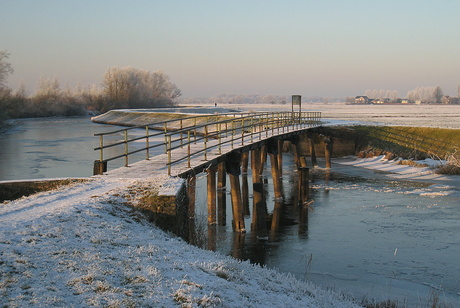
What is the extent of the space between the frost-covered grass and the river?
3251mm

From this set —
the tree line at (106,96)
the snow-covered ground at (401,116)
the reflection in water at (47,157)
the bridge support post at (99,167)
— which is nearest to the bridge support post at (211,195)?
the bridge support post at (99,167)

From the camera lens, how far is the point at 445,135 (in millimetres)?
37344

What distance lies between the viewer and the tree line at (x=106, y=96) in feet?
339

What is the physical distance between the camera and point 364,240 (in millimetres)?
15977

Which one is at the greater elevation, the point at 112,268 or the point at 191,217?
the point at 112,268

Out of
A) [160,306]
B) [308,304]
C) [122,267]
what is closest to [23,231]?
[122,267]

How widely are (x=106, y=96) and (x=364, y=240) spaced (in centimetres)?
11185

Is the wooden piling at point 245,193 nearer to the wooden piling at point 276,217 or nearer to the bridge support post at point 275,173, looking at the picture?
the wooden piling at point 276,217

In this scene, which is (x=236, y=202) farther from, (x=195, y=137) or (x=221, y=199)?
(x=221, y=199)

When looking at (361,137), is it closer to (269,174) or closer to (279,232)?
(269,174)

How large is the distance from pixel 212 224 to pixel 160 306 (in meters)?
12.1

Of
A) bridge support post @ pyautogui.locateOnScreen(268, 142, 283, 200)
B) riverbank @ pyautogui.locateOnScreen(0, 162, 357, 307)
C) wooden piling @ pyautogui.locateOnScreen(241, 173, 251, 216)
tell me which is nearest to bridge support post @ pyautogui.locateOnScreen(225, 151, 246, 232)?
wooden piling @ pyautogui.locateOnScreen(241, 173, 251, 216)

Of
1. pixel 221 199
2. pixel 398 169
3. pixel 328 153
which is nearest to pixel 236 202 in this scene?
pixel 221 199

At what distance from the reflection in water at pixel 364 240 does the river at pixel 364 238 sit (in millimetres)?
23
